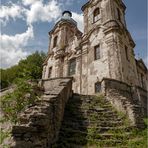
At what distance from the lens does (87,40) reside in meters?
20.5

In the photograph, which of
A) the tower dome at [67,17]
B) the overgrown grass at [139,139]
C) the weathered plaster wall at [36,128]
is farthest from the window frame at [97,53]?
the weathered plaster wall at [36,128]

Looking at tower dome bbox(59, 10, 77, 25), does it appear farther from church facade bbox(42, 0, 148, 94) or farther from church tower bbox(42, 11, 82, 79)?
church facade bbox(42, 0, 148, 94)

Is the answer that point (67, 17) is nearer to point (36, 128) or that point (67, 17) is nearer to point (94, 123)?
point (94, 123)

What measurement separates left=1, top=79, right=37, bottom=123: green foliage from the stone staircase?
1.88 meters

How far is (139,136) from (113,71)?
29.0 feet

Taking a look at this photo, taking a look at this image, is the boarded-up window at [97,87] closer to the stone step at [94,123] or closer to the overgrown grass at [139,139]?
the stone step at [94,123]

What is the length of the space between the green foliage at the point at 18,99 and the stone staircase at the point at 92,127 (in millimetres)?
1879

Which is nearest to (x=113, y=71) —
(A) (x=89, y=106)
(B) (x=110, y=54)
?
(B) (x=110, y=54)

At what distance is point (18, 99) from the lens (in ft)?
23.6

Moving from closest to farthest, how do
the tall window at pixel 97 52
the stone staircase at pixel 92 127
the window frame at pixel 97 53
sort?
the stone staircase at pixel 92 127, the window frame at pixel 97 53, the tall window at pixel 97 52

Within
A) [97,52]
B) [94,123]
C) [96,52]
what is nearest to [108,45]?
[97,52]

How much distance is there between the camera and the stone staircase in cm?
714

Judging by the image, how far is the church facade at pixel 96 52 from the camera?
677 inches

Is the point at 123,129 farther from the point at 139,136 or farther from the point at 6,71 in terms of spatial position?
the point at 6,71
